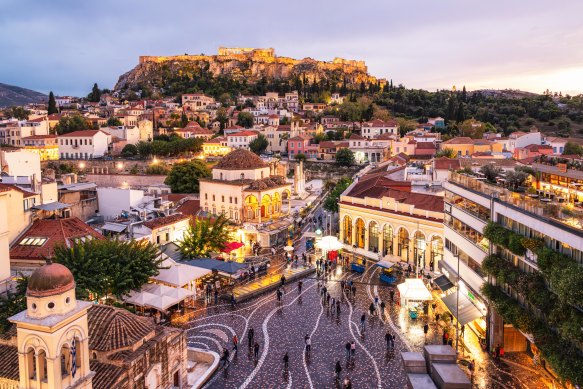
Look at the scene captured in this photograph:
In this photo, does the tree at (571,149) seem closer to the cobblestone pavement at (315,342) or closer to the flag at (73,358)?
the cobblestone pavement at (315,342)

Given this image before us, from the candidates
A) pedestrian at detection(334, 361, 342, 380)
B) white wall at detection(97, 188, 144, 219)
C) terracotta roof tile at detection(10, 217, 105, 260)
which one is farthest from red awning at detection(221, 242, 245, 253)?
pedestrian at detection(334, 361, 342, 380)

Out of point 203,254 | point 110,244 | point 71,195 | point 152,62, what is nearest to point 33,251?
point 110,244

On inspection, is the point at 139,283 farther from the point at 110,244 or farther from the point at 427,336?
the point at 427,336

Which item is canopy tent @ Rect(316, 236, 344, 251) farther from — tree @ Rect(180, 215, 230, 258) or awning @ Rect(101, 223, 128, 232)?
awning @ Rect(101, 223, 128, 232)

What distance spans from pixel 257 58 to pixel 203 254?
164322mm

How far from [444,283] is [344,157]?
58.7 m

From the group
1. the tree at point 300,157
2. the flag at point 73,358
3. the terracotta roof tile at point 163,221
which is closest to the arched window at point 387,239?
the terracotta roof tile at point 163,221

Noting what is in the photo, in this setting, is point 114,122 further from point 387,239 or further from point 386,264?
point 386,264

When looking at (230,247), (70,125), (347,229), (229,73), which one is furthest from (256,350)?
(229,73)

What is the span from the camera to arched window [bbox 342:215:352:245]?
38.9 m

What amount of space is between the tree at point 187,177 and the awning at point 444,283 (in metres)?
34.1

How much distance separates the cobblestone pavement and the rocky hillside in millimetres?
126438

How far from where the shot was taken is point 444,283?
2605cm

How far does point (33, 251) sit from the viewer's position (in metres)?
27.9
